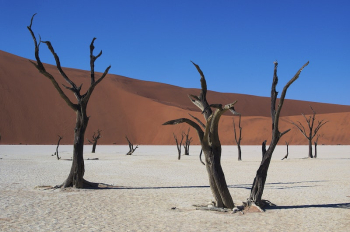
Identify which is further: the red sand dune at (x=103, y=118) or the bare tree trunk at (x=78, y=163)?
the red sand dune at (x=103, y=118)

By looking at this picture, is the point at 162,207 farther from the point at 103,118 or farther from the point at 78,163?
the point at 103,118

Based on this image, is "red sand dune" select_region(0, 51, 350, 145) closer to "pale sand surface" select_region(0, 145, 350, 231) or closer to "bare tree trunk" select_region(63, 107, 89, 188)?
"bare tree trunk" select_region(63, 107, 89, 188)

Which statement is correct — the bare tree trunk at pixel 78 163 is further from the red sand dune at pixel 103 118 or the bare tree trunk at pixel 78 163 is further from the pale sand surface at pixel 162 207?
the red sand dune at pixel 103 118

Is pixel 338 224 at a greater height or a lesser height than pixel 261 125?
lesser

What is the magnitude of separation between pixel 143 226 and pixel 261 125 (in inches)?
2662

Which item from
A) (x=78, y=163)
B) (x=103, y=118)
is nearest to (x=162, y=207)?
(x=78, y=163)

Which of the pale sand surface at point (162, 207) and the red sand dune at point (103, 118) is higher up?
the red sand dune at point (103, 118)

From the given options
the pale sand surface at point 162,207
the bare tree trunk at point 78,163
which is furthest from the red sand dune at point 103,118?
the pale sand surface at point 162,207

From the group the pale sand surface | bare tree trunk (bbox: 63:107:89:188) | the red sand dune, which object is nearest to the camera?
the pale sand surface

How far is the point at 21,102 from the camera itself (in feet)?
230

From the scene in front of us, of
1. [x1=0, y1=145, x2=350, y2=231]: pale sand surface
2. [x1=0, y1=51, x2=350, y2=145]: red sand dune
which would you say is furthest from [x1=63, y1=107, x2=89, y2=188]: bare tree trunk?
[x1=0, y1=51, x2=350, y2=145]: red sand dune

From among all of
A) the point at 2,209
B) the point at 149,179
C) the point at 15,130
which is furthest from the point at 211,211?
the point at 15,130

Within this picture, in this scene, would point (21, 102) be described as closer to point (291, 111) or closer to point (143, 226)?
point (143, 226)

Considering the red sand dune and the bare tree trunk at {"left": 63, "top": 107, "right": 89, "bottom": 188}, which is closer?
the bare tree trunk at {"left": 63, "top": 107, "right": 89, "bottom": 188}
